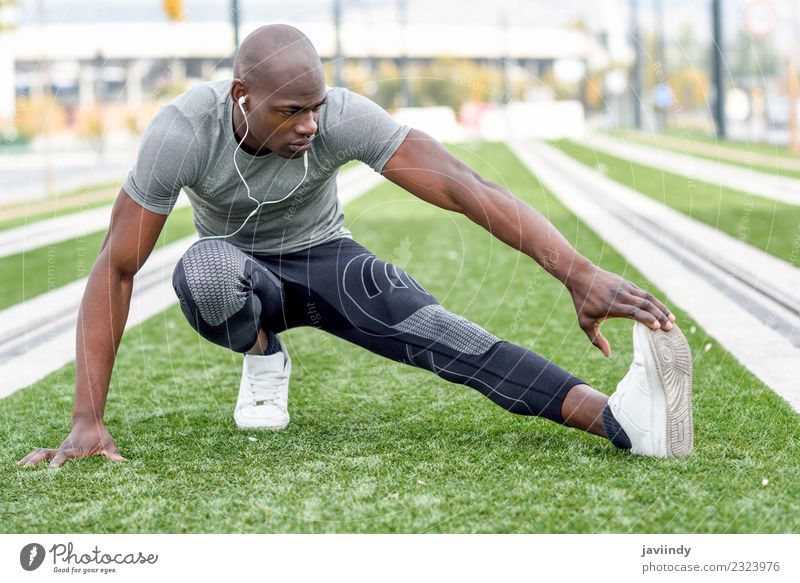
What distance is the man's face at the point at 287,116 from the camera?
117 inches

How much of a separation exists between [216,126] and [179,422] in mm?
1053

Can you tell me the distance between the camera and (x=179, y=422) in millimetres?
3744

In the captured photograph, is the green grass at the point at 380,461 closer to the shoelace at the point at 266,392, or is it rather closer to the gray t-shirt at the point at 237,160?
the shoelace at the point at 266,392

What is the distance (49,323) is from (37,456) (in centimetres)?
282

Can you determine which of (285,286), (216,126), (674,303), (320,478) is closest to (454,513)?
(320,478)

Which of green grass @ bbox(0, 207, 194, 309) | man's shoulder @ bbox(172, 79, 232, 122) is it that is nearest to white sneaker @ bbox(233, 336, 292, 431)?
Result: man's shoulder @ bbox(172, 79, 232, 122)

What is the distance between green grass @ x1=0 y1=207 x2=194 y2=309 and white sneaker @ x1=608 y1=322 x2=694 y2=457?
14.9 ft

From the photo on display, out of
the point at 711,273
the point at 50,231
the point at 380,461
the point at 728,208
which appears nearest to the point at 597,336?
the point at 380,461

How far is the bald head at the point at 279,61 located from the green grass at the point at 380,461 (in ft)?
3.34

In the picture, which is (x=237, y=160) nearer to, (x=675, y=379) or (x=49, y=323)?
(x=675, y=379)

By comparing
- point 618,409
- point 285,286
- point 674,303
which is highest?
point 285,286

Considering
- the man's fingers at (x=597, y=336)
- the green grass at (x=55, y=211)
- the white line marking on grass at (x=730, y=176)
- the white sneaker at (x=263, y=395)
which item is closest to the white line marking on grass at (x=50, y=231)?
the green grass at (x=55, y=211)

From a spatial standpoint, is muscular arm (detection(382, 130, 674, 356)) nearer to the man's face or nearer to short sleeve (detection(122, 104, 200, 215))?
the man's face
